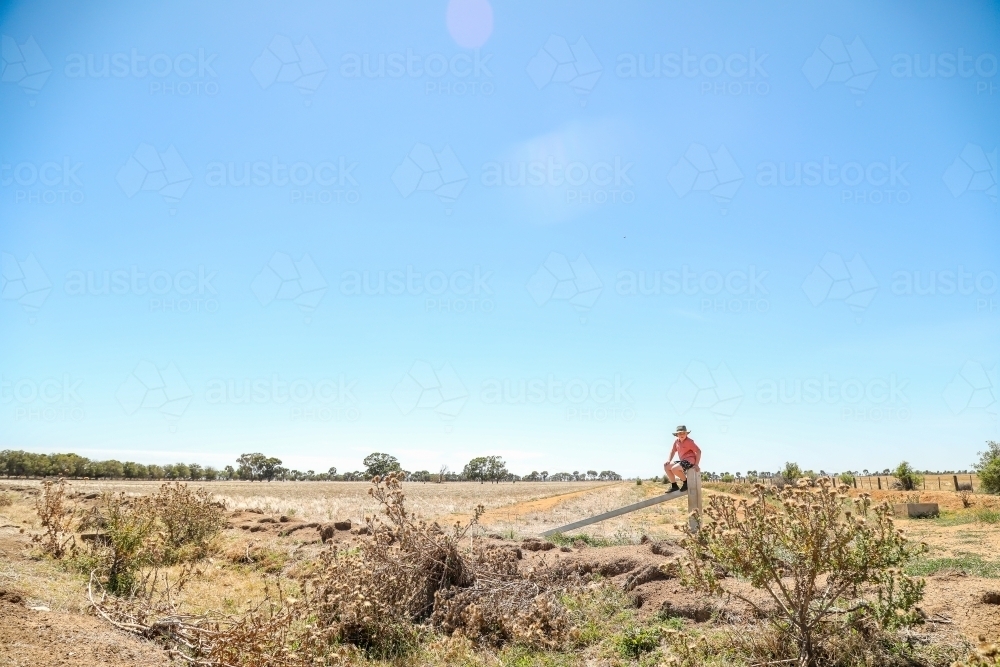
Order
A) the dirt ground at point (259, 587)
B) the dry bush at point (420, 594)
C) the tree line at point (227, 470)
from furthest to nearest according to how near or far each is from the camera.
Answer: the tree line at point (227, 470) → the dry bush at point (420, 594) → the dirt ground at point (259, 587)

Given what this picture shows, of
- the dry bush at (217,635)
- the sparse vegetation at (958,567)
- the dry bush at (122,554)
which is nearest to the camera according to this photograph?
the dry bush at (217,635)

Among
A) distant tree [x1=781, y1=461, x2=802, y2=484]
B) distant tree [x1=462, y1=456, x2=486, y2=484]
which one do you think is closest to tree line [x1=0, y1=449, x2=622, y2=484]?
distant tree [x1=462, y1=456, x2=486, y2=484]

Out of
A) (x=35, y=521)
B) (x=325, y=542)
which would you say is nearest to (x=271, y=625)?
(x=325, y=542)

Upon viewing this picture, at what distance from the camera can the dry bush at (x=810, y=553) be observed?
15.1 feet

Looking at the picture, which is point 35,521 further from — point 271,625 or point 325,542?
point 271,625

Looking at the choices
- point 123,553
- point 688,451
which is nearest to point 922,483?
point 688,451

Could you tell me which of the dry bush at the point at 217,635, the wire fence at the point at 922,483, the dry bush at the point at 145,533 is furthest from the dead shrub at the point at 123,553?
the wire fence at the point at 922,483

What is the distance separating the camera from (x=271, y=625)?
5012mm

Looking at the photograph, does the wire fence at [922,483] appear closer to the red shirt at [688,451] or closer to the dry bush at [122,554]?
the red shirt at [688,451]

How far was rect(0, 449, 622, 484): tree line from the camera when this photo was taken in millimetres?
74875

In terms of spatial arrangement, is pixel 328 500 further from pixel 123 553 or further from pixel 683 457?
pixel 683 457

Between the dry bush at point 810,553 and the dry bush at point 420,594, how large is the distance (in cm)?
226

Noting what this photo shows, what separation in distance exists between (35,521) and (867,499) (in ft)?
60.7

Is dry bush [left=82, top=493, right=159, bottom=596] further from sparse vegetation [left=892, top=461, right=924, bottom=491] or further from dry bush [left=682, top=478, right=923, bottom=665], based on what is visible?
sparse vegetation [left=892, top=461, right=924, bottom=491]
